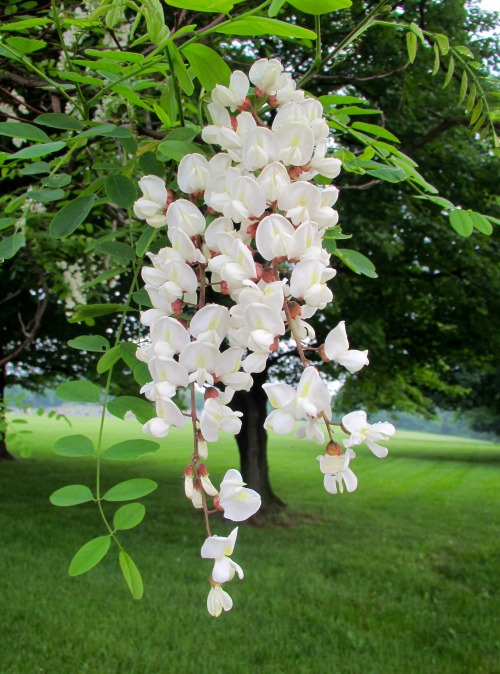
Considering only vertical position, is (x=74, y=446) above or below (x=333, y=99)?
below

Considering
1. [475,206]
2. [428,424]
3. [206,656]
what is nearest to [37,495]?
[206,656]

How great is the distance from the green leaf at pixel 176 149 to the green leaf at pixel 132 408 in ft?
1.33

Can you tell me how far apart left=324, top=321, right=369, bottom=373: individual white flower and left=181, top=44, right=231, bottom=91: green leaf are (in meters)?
0.40

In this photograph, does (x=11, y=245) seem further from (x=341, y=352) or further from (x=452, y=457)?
(x=452, y=457)

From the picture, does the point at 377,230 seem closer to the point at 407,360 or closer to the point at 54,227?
the point at 407,360

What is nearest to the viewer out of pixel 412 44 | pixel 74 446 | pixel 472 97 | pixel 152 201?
pixel 152 201

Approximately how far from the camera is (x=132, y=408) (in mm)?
1092

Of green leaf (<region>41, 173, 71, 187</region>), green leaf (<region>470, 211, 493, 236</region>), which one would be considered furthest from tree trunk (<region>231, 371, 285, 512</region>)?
green leaf (<region>41, 173, 71, 187</region>)

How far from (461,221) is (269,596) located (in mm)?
5378

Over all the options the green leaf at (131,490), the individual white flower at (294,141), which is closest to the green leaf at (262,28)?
the individual white flower at (294,141)

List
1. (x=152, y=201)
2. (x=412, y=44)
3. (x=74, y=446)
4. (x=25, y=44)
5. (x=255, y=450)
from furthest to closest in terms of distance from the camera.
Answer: (x=255, y=450), (x=412, y=44), (x=25, y=44), (x=74, y=446), (x=152, y=201)

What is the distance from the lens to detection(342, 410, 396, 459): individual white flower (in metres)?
0.71

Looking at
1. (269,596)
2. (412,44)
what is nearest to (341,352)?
(412,44)

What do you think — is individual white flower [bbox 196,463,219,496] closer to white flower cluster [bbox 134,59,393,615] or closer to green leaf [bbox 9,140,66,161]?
white flower cluster [bbox 134,59,393,615]
